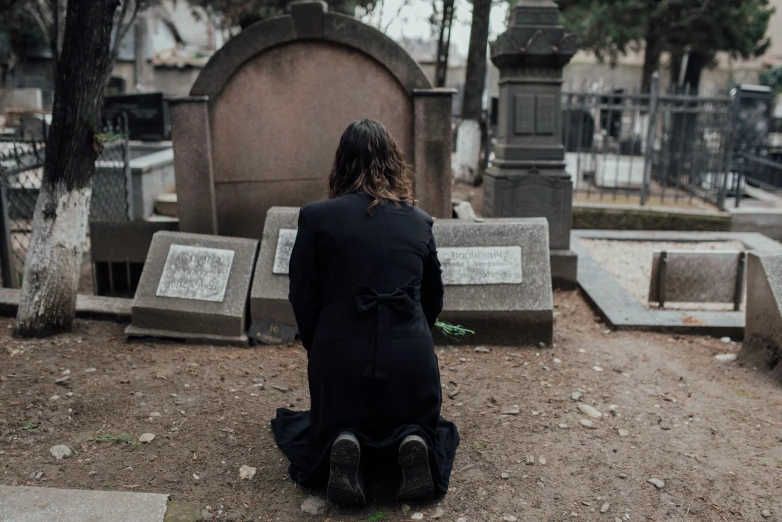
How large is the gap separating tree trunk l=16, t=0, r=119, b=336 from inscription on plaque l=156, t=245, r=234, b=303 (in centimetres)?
60

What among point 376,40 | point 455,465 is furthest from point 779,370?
point 376,40

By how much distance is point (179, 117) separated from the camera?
18.2 ft

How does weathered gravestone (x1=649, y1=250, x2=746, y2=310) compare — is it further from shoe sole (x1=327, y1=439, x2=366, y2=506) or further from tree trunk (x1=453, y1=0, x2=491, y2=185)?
tree trunk (x1=453, y1=0, x2=491, y2=185)

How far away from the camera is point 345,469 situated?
8.96ft

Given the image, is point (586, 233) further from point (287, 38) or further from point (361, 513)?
point (361, 513)

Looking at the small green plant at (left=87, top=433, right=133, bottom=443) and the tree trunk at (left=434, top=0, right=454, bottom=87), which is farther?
the tree trunk at (left=434, top=0, right=454, bottom=87)

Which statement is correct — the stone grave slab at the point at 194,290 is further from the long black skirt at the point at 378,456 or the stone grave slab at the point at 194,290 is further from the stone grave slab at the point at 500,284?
the long black skirt at the point at 378,456

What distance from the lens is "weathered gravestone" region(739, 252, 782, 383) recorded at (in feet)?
14.8

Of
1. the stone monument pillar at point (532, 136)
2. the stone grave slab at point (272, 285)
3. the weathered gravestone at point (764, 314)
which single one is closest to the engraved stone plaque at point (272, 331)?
the stone grave slab at point (272, 285)

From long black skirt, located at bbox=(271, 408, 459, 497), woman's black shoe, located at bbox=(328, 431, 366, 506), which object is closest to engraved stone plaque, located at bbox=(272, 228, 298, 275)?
long black skirt, located at bbox=(271, 408, 459, 497)

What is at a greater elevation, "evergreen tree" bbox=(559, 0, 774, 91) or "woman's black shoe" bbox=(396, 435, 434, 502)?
"evergreen tree" bbox=(559, 0, 774, 91)

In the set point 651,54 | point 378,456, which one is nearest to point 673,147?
point 651,54

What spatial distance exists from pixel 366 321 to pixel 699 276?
14.2ft

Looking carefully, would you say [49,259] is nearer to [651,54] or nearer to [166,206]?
[166,206]
